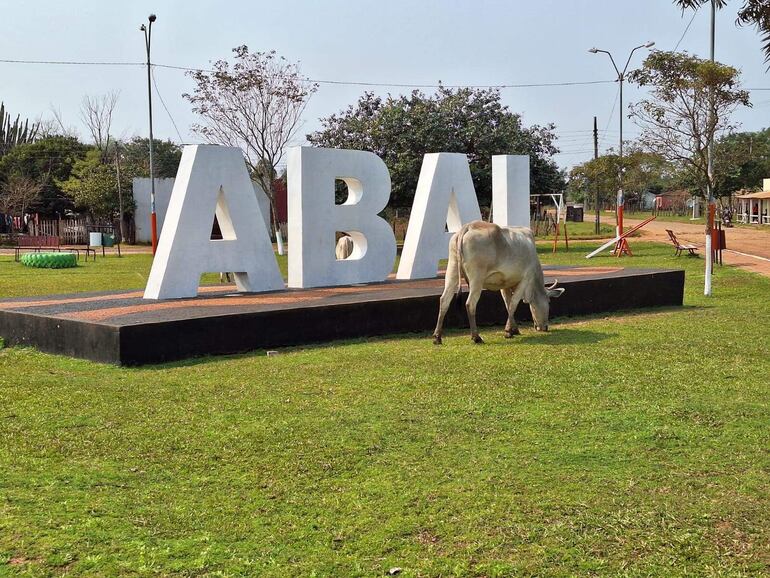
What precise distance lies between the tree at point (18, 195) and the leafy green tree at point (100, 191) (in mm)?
2066

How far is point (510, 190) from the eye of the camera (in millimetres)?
18688

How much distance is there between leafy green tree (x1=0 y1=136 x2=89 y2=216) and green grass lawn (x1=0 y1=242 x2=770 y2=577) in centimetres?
4833

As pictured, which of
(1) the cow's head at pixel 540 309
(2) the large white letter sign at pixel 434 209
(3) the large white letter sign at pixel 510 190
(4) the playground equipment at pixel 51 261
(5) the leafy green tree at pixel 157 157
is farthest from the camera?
(5) the leafy green tree at pixel 157 157

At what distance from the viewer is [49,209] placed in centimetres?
5631

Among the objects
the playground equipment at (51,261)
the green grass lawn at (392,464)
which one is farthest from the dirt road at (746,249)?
the playground equipment at (51,261)

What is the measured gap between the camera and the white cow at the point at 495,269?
12.0m

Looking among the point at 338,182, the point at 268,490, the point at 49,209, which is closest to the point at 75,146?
the point at 49,209

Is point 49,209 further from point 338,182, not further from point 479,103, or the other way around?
point 479,103

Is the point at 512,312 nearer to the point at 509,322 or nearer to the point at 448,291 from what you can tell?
the point at 509,322

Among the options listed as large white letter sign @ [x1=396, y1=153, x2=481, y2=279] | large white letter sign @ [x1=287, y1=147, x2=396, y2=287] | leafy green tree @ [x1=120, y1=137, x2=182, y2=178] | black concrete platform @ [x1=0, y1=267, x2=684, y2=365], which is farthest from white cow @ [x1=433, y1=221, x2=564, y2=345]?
leafy green tree @ [x1=120, y1=137, x2=182, y2=178]

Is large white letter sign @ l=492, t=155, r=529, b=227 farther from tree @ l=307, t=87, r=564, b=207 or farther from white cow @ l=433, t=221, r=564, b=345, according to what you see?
tree @ l=307, t=87, r=564, b=207

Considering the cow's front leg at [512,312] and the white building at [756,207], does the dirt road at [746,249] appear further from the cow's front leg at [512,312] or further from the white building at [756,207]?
the white building at [756,207]

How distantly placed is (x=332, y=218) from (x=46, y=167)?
46.4 metres

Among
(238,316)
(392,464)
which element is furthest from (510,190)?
(392,464)
